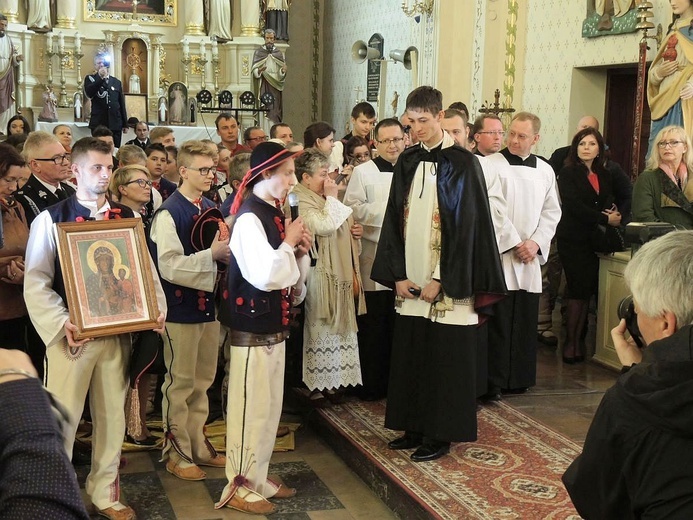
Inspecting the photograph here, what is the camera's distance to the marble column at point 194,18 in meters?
16.4

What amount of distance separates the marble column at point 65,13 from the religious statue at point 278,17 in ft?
10.7

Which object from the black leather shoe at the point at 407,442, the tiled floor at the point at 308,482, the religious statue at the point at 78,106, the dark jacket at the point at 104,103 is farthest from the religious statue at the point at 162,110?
the black leather shoe at the point at 407,442

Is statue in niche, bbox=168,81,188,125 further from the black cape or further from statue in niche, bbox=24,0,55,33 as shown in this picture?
the black cape

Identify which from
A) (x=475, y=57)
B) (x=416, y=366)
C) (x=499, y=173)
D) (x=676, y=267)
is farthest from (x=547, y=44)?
(x=676, y=267)

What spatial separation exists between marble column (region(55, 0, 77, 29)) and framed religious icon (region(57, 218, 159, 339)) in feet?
41.5

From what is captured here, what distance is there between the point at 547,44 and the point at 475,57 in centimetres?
121

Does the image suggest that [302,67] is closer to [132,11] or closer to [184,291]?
[132,11]

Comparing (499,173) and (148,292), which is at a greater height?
(499,173)

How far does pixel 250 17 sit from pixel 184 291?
12767mm

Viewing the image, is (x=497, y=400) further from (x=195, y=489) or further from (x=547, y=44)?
(x=547, y=44)

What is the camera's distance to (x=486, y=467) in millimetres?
4852

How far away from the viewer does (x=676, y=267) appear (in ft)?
7.25

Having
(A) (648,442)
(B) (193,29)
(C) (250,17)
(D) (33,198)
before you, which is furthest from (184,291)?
(C) (250,17)

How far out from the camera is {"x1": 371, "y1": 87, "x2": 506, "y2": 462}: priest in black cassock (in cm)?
478
